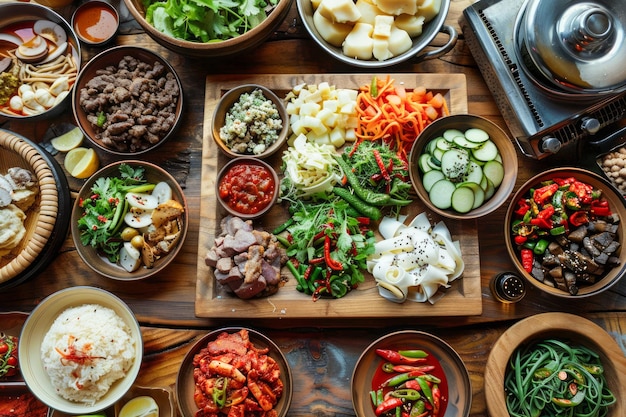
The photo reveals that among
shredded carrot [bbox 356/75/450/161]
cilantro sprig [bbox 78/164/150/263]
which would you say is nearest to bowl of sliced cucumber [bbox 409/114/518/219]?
shredded carrot [bbox 356/75/450/161]

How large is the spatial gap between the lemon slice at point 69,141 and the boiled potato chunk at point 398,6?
217 centimetres

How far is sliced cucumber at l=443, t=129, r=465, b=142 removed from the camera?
3.63m

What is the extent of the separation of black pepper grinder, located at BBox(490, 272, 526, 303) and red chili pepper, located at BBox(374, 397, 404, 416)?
94 centimetres

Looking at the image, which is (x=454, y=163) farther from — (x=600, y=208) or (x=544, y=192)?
(x=600, y=208)

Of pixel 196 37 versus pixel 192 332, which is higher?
pixel 196 37

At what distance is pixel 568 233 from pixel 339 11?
6.64ft

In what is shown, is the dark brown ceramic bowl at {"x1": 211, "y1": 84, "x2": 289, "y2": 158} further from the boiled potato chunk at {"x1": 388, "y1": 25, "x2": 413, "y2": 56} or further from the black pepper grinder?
the black pepper grinder

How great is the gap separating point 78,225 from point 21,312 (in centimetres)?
68

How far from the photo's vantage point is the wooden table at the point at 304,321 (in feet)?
12.0

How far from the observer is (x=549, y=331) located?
352cm

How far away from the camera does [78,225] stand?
3.57m

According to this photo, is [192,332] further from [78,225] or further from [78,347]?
[78,225]

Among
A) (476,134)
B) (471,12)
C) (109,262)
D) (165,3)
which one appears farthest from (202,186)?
(471,12)

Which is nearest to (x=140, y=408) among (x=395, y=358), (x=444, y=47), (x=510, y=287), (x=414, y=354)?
(x=395, y=358)
